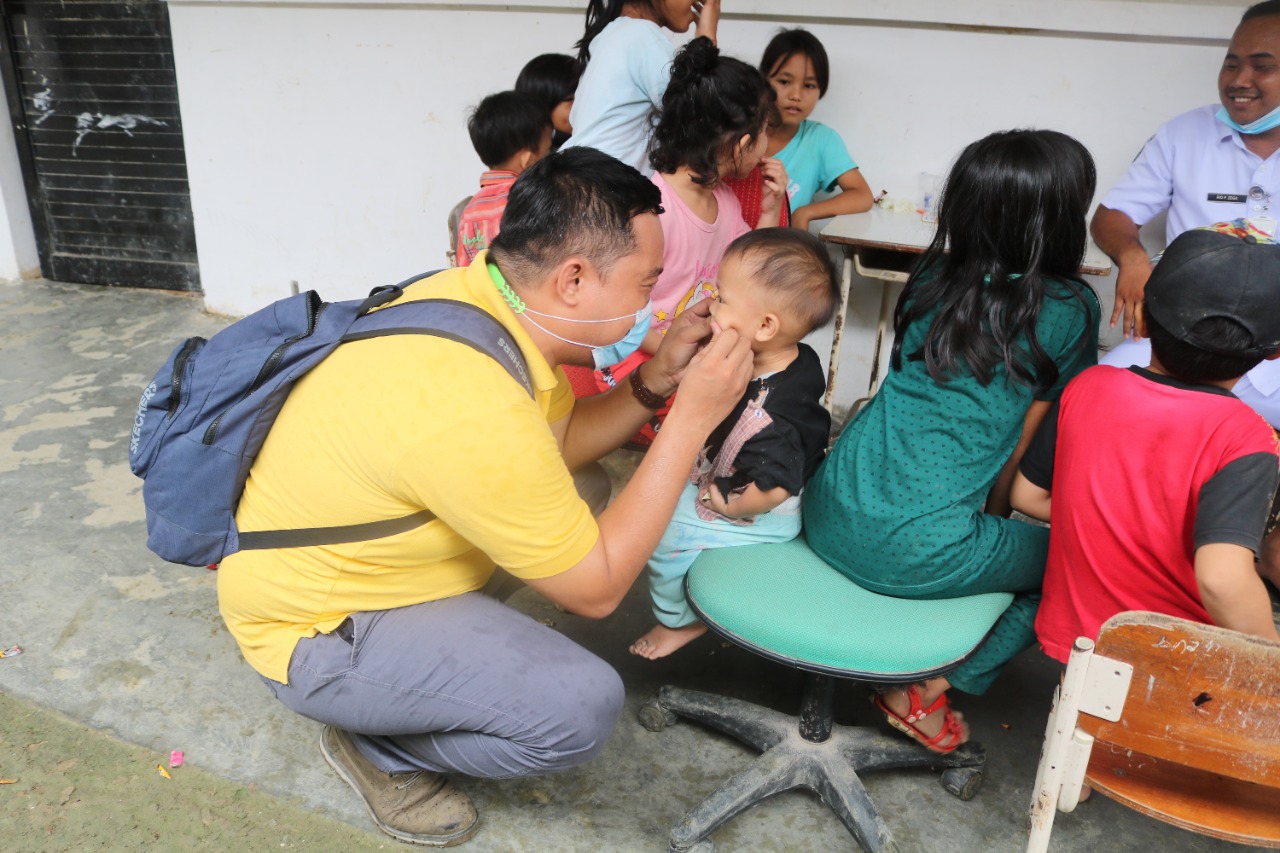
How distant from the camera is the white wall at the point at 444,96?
3.39 m

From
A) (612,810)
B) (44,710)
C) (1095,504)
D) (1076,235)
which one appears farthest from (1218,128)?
(44,710)

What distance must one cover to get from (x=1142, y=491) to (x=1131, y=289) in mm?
1419

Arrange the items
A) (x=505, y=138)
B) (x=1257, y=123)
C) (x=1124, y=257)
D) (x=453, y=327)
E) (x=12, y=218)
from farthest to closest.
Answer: (x=12, y=218)
(x=505, y=138)
(x=1124, y=257)
(x=1257, y=123)
(x=453, y=327)

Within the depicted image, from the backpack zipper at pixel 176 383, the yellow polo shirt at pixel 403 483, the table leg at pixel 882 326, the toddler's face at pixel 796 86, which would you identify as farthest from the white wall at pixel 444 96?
the backpack zipper at pixel 176 383

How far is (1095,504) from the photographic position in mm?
1624

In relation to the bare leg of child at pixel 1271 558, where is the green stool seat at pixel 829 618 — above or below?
below

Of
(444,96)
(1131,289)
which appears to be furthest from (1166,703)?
(444,96)

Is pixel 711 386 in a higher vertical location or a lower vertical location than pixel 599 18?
lower

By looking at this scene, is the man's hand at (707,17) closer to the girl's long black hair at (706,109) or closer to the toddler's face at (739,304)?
the girl's long black hair at (706,109)

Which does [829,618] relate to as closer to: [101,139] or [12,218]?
[101,139]

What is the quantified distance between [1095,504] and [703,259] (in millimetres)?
1247

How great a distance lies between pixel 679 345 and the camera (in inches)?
75.8

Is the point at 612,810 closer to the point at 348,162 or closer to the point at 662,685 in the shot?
the point at 662,685

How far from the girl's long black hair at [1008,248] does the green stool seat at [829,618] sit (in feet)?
1.40
